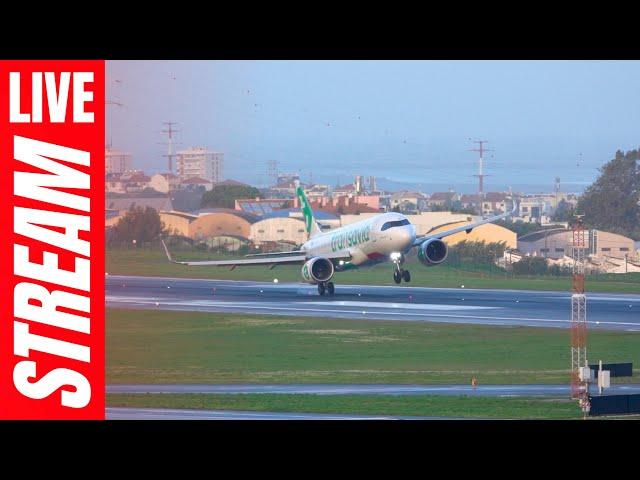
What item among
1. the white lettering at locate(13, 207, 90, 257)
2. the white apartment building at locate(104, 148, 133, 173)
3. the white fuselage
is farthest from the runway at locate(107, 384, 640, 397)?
the white apartment building at locate(104, 148, 133, 173)

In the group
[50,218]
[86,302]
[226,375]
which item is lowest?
[226,375]

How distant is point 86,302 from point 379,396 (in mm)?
10303

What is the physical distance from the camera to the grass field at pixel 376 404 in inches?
1511

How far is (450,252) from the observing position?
401ft

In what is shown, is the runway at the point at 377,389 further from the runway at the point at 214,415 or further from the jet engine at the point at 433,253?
the jet engine at the point at 433,253

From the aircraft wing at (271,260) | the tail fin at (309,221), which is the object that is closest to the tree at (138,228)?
the tail fin at (309,221)

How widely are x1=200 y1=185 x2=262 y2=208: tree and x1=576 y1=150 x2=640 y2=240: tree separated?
→ 4871 cm

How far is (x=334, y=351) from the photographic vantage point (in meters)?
58.5

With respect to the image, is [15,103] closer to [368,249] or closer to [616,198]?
[368,249]
